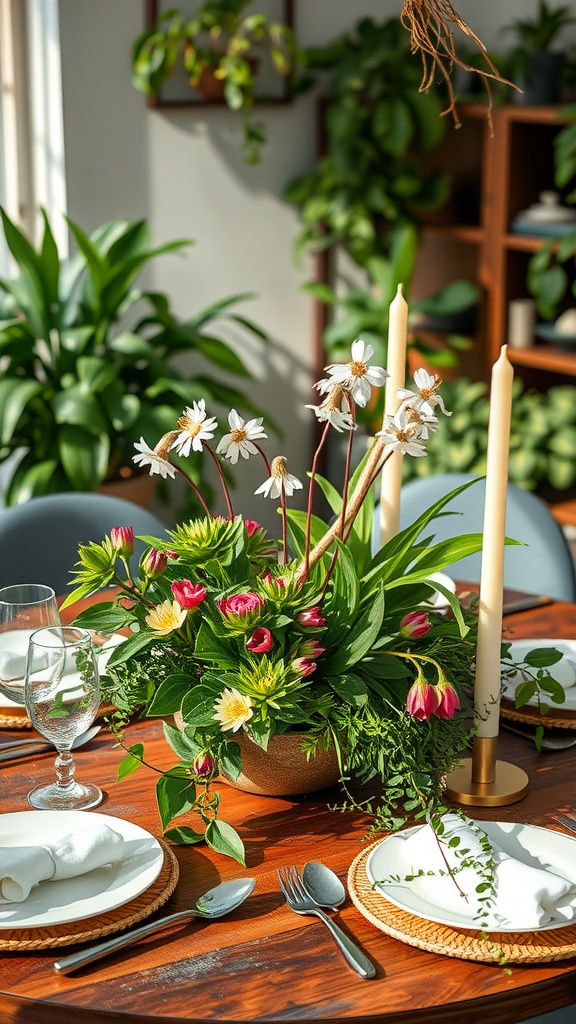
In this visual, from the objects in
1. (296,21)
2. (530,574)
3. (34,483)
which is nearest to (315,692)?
(530,574)

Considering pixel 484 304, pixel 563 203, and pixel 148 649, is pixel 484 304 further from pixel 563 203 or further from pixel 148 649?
pixel 148 649

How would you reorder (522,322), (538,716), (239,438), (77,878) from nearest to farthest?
(77,878), (239,438), (538,716), (522,322)

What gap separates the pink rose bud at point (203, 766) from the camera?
1085 millimetres

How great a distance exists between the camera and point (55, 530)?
1.99 m

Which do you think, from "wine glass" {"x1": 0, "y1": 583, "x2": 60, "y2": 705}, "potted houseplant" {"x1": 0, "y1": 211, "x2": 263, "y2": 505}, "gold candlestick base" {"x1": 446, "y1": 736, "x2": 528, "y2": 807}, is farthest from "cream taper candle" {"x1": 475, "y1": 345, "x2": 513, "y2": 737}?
"potted houseplant" {"x1": 0, "y1": 211, "x2": 263, "y2": 505}

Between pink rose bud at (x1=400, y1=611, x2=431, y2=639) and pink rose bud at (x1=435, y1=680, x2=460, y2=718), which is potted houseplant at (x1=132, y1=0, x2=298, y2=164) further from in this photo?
pink rose bud at (x1=435, y1=680, x2=460, y2=718)

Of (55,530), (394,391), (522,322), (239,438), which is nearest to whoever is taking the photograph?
(239,438)

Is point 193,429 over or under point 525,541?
over

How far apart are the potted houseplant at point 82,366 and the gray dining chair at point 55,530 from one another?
907mm

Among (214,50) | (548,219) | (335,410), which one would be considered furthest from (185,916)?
(214,50)

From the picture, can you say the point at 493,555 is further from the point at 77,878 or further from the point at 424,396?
the point at 77,878

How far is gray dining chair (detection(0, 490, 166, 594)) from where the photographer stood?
6.40 feet

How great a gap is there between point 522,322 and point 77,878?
2880 millimetres

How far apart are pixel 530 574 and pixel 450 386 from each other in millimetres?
1912
